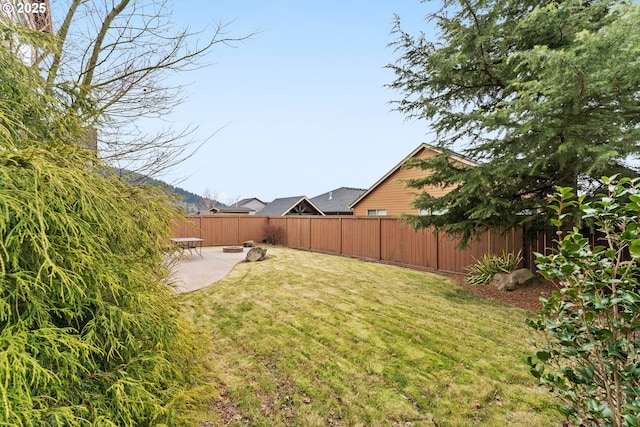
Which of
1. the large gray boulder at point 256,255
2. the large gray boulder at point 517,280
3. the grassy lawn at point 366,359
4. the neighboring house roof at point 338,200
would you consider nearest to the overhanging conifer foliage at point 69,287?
the grassy lawn at point 366,359

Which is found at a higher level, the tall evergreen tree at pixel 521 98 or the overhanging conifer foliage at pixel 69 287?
the tall evergreen tree at pixel 521 98

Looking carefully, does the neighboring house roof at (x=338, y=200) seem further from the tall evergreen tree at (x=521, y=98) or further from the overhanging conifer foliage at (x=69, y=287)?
the overhanging conifer foliage at (x=69, y=287)

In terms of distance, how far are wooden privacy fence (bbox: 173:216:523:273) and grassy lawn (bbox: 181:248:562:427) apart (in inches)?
72.7

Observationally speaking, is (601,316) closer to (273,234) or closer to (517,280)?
(517,280)

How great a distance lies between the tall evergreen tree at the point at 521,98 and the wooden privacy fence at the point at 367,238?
1.48 m

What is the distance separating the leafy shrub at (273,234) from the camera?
51.3ft

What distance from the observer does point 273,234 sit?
624 inches

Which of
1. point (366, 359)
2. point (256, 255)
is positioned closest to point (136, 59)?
point (366, 359)

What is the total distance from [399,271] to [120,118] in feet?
23.7

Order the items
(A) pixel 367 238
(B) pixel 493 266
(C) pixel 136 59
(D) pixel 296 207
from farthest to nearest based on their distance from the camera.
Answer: (D) pixel 296 207 → (A) pixel 367 238 → (B) pixel 493 266 → (C) pixel 136 59

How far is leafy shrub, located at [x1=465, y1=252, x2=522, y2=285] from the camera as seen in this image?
6785 millimetres

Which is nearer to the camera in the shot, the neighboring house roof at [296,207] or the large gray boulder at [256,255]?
the large gray boulder at [256,255]

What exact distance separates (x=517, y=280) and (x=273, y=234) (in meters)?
11.7

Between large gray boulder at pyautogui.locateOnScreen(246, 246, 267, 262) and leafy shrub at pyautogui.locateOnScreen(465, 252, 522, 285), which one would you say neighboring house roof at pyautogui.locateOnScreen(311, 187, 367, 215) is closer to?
large gray boulder at pyautogui.locateOnScreen(246, 246, 267, 262)
